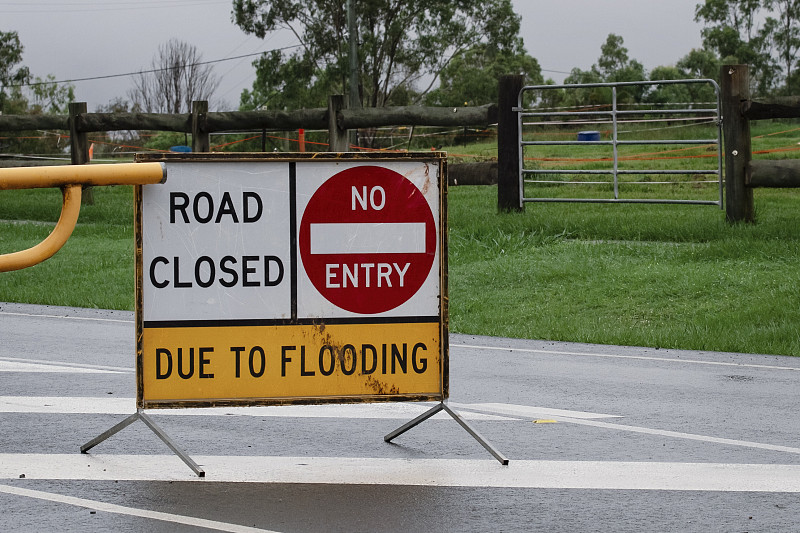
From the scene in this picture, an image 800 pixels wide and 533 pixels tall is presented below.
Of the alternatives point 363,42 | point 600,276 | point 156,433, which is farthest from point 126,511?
point 363,42

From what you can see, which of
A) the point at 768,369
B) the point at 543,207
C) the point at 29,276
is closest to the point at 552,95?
the point at 543,207

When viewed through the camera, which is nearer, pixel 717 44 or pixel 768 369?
pixel 768 369

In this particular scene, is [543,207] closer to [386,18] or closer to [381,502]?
[381,502]

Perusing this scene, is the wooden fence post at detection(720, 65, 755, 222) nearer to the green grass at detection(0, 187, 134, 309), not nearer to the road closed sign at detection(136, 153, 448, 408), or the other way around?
the green grass at detection(0, 187, 134, 309)

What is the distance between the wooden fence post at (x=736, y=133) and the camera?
1366cm

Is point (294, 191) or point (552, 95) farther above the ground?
point (552, 95)

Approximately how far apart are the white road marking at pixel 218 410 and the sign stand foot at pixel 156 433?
956 millimetres

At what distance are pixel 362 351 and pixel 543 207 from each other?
1220 cm

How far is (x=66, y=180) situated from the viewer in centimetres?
556

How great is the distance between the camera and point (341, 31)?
5197cm

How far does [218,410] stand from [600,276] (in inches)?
237

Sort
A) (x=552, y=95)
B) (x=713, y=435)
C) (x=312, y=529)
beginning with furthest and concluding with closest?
(x=552, y=95), (x=713, y=435), (x=312, y=529)

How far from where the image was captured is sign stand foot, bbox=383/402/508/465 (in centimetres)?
552

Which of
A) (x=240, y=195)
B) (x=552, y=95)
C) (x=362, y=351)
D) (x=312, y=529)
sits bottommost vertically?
(x=312, y=529)
